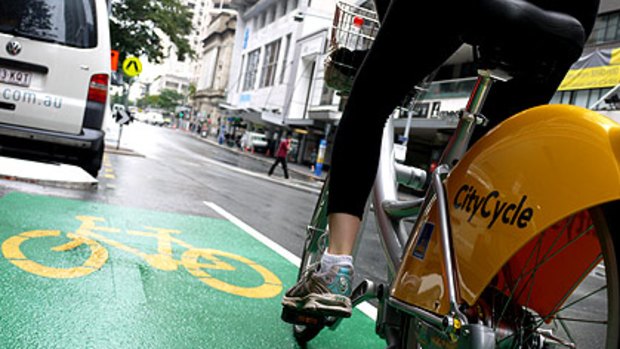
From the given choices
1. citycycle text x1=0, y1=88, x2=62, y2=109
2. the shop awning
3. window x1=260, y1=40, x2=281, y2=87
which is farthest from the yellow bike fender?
window x1=260, y1=40, x2=281, y2=87

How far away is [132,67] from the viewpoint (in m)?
18.6

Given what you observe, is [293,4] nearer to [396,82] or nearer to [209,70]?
[209,70]

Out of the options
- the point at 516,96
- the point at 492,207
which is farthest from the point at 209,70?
the point at 492,207

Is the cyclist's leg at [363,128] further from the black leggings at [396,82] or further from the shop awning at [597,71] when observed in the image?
the shop awning at [597,71]

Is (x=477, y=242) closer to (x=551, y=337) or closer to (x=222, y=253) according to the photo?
(x=551, y=337)

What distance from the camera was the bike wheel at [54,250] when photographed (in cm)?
296

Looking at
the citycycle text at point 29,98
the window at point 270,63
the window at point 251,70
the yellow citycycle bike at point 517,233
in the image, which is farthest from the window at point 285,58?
the yellow citycycle bike at point 517,233

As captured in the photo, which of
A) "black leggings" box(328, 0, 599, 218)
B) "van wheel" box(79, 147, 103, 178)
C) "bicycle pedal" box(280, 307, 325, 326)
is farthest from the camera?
"van wheel" box(79, 147, 103, 178)

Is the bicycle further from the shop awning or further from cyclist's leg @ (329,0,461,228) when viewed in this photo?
the shop awning

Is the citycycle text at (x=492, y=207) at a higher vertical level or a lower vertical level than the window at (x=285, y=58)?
lower

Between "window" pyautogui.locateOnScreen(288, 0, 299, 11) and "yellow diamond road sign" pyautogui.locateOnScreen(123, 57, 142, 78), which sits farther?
"window" pyautogui.locateOnScreen(288, 0, 299, 11)

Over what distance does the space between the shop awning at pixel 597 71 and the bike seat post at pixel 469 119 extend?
1637cm

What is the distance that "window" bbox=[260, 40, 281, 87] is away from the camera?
5869 cm

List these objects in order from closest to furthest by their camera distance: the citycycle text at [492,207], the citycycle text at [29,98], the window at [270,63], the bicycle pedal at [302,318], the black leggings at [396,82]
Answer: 1. the citycycle text at [492,207]
2. the black leggings at [396,82]
3. the bicycle pedal at [302,318]
4. the citycycle text at [29,98]
5. the window at [270,63]
